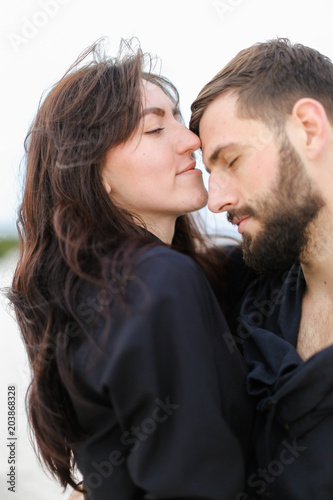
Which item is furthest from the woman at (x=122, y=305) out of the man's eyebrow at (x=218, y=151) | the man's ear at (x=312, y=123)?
the man's ear at (x=312, y=123)

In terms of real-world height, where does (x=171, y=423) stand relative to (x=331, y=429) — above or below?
above

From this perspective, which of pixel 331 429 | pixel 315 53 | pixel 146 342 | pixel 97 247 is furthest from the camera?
pixel 315 53

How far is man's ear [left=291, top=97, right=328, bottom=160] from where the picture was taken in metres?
1.49

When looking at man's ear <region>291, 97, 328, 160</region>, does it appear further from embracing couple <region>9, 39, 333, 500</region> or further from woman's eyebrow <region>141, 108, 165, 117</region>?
woman's eyebrow <region>141, 108, 165, 117</region>

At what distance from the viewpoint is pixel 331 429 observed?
1285 mm

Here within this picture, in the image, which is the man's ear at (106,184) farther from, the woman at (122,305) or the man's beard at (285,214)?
the man's beard at (285,214)

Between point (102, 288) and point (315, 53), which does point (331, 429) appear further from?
point (315, 53)

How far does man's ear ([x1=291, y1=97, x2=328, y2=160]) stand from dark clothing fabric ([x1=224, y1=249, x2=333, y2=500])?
22.3 inches

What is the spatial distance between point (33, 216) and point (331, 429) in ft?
3.63

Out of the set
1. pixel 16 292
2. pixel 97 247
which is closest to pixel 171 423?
pixel 97 247

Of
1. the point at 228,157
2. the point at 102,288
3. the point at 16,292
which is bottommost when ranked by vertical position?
the point at 16,292

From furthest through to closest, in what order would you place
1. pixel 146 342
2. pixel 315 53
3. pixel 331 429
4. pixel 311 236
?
pixel 315 53
pixel 311 236
pixel 331 429
pixel 146 342

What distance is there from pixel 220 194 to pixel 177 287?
0.51m

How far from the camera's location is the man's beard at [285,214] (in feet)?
4.94
